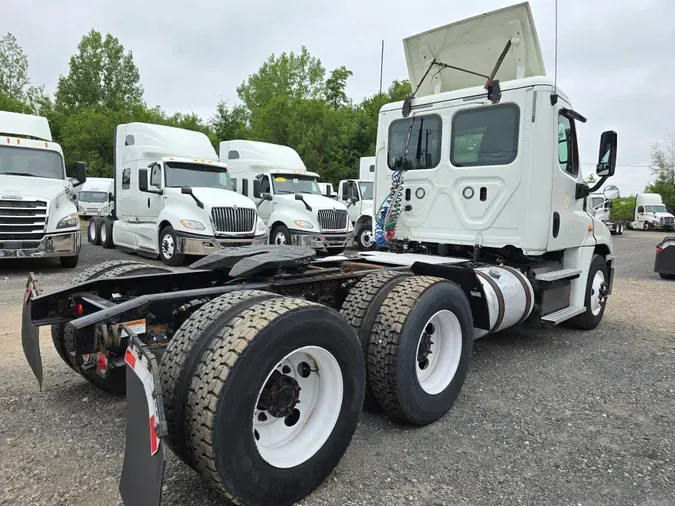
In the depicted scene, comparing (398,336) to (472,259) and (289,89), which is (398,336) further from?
(289,89)

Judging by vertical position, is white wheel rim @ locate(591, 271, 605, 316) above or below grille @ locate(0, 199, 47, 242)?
below

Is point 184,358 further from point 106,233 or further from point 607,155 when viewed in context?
point 106,233

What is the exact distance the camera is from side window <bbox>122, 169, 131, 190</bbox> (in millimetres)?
13452

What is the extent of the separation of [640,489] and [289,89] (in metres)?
44.6

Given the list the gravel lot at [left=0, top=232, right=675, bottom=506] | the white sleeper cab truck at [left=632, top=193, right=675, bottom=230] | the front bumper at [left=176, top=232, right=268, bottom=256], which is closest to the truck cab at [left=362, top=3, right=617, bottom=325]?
the gravel lot at [left=0, top=232, right=675, bottom=506]

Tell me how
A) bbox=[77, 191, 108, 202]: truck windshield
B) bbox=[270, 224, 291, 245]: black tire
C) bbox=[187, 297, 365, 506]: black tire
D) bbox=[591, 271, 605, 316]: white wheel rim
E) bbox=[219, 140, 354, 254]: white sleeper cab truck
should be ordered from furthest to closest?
1. bbox=[77, 191, 108, 202]: truck windshield
2. bbox=[270, 224, 291, 245]: black tire
3. bbox=[219, 140, 354, 254]: white sleeper cab truck
4. bbox=[591, 271, 605, 316]: white wheel rim
5. bbox=[187, 297, 365, 506]: black tire

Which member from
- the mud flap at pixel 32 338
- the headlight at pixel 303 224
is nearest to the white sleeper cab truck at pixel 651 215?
the headlight at pixel 303 224

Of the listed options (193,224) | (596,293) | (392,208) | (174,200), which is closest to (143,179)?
(174,200)

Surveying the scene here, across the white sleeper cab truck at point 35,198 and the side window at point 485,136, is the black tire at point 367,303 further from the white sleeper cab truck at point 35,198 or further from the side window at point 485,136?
the white sleeper cab truck at point 35,198

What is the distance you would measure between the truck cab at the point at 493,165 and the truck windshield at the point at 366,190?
35.3 feet

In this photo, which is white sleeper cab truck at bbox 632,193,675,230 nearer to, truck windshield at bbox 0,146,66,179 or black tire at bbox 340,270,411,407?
truck windshield at bbox 0,146,66,179

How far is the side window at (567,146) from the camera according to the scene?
5234mm

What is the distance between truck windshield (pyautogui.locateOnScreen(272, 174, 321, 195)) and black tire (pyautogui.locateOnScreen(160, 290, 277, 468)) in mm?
11784

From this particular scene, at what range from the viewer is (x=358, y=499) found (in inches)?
98.9
